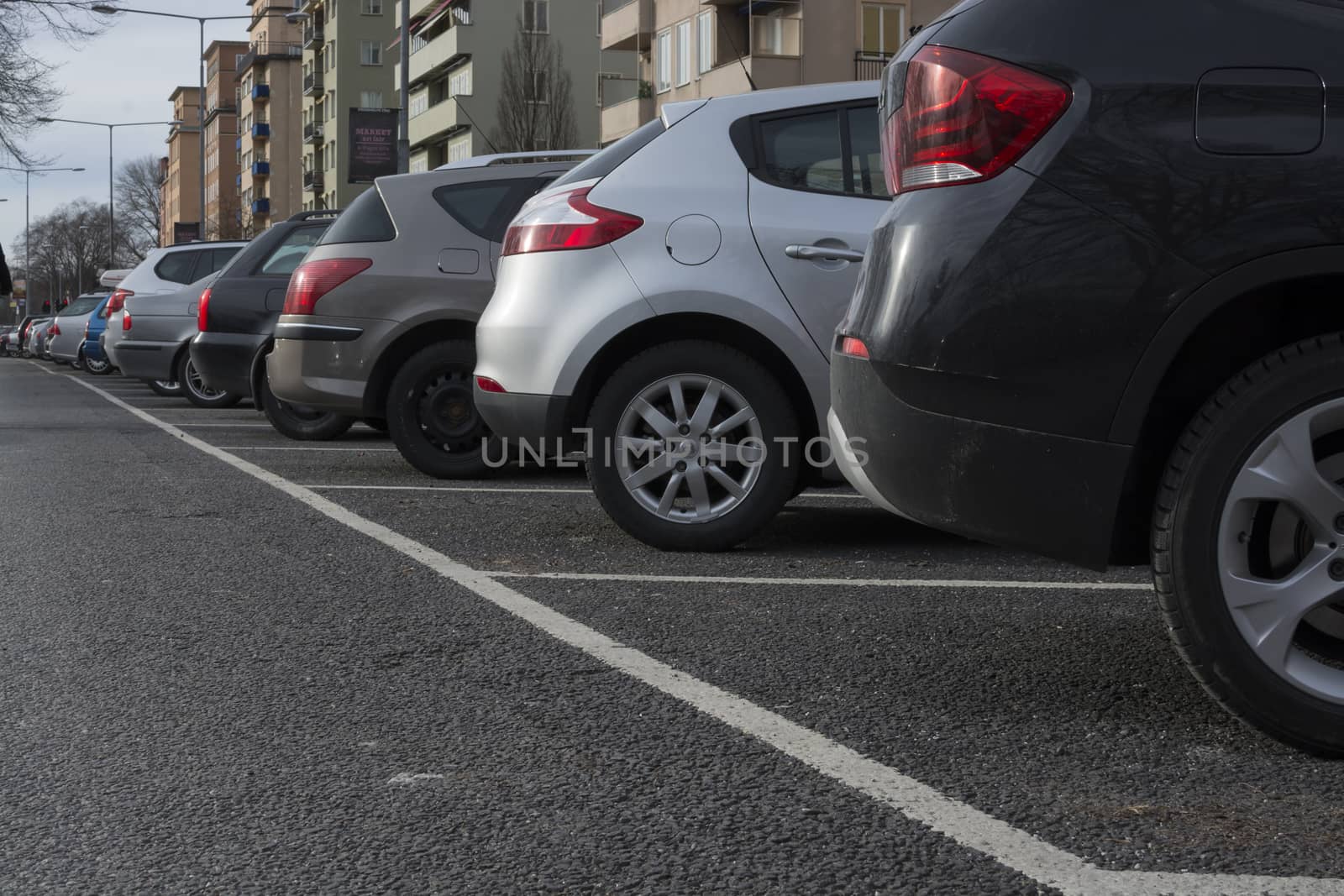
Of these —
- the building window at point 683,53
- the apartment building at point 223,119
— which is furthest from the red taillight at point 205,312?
the apartment building at point 223,119

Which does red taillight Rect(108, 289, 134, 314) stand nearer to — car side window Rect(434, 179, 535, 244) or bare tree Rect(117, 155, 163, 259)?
car side window Rect(434, 179, 535, 244)

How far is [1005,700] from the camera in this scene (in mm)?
3836

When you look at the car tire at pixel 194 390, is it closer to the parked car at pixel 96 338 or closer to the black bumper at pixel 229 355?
the black bumper at pixel 229 355

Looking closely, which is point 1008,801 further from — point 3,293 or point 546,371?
point 3,293

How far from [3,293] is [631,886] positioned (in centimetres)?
1512

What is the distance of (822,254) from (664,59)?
42256 mm

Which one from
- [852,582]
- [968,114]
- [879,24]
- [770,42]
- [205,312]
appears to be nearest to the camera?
[968,114]

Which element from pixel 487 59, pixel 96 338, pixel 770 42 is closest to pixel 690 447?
pixel 96 338

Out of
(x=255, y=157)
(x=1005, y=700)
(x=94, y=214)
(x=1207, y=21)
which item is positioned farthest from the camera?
(x=94, y=214)

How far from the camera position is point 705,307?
6.13m

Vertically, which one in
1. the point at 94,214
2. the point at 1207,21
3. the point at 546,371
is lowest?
the point at 546,371

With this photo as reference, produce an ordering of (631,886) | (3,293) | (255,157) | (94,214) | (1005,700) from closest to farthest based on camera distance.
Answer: (631,886) < (1005,700) < (3,293) < (255,157) < (94,214)

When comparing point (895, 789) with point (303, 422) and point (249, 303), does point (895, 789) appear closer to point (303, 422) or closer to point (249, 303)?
point (303, 422)

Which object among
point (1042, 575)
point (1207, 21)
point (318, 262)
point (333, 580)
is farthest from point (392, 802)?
point (318, 262)
